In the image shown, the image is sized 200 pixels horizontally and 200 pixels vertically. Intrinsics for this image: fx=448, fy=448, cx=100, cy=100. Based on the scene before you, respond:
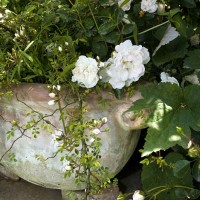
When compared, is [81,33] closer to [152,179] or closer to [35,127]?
[35,127]

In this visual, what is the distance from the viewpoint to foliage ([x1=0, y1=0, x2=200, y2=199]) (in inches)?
46.6

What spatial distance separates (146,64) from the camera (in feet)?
4.35

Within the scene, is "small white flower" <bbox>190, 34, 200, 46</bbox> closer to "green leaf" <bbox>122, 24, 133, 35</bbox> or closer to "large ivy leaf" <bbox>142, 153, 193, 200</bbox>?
"green leaf" <bbox>122, 24, 133, 35</bbox>

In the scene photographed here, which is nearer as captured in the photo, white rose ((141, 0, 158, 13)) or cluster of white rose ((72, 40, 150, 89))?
cluster of white rose ((72, 40, 150, 89))

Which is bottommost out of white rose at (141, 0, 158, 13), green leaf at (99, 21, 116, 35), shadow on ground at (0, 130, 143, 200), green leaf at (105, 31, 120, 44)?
shadow on ground at (0, 130, 143, 200)

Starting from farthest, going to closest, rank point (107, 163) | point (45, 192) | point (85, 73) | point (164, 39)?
point (45, 192)
point (107, 163)
point (164, 39)
point (85, 73)

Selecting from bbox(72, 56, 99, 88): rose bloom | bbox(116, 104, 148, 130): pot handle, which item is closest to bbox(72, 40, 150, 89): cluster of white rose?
bbox(72, 56, 99, 88): rose bloom

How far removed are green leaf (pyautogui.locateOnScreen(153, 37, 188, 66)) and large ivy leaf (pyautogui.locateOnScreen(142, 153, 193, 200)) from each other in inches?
12.6

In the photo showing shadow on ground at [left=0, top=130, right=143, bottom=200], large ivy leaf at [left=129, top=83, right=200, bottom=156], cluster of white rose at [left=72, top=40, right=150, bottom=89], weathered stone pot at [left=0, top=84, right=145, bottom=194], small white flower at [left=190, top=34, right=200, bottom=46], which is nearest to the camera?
large ivy leaf at [left=129, top=83, right=200, bottom=156]

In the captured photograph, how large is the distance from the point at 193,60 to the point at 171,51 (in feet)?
0.28

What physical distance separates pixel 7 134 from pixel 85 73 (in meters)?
0.40

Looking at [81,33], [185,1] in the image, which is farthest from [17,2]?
[185,1]

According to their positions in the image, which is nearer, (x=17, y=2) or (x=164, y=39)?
(x=164, y=39)

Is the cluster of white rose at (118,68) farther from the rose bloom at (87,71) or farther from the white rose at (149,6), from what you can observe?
the white rose at (149,6)
